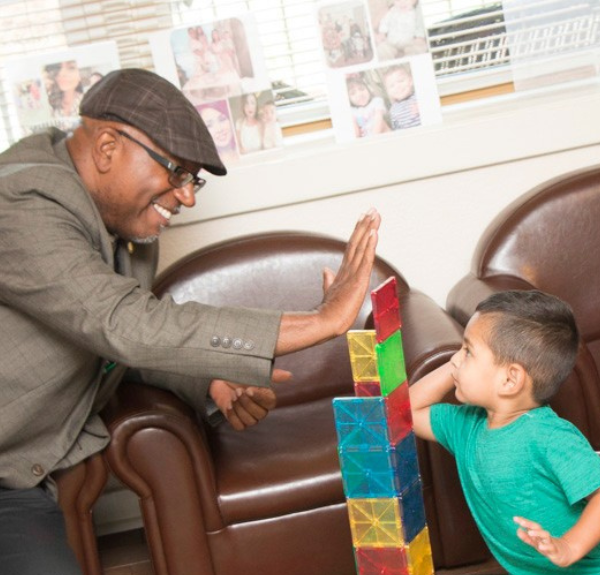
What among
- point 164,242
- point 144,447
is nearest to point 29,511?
point 144,447

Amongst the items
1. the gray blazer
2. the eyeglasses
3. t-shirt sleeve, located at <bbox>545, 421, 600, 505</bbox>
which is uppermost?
the eyeglasses

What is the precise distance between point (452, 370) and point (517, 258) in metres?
1.08

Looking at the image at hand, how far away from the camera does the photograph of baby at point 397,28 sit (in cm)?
Answer: 344

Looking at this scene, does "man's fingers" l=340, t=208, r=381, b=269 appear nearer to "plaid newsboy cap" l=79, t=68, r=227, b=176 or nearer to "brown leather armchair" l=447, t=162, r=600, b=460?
"plaid newsboy cap" l=79, t=68, r=227, b=176

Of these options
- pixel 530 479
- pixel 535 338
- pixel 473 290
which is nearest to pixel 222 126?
pixel 473 290

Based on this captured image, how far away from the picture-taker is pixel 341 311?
76.7 inches

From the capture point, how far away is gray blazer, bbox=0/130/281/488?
1970 mm

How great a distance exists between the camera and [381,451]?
198 centimetres

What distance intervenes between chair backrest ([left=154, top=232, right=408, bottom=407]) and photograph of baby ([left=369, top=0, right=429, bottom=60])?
703 mm

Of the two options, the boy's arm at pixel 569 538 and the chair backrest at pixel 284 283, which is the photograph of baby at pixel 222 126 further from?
the boy's arm at pixel 569 538

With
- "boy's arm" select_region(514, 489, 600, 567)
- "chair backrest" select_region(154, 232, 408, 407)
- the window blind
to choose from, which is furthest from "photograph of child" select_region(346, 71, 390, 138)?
"boy's arm" select_region(514, 489, 600, 567)

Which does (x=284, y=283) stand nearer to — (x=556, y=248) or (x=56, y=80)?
(x=556, y=248)

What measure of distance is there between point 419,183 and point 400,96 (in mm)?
288

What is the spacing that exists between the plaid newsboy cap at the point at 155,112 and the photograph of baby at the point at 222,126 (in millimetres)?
1156
